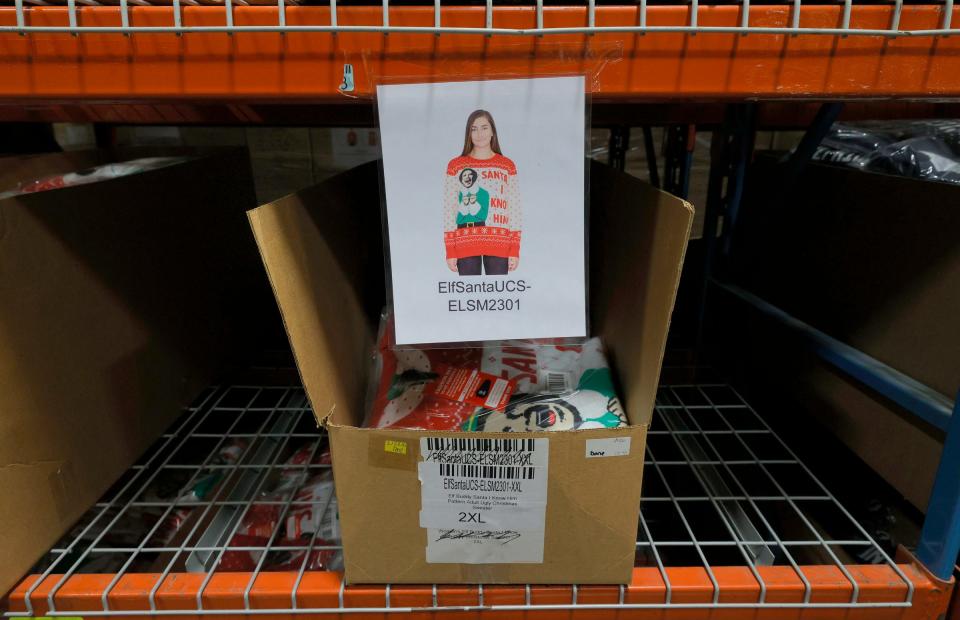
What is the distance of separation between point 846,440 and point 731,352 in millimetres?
326

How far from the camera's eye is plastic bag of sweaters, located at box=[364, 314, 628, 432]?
581 millimetres

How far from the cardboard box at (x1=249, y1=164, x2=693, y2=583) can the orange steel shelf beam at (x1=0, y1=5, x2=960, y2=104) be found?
0.11 meters

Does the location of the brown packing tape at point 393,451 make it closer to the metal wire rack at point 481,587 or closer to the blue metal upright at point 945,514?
the metal wire rack at point 481,587

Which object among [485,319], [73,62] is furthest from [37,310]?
[485,319]

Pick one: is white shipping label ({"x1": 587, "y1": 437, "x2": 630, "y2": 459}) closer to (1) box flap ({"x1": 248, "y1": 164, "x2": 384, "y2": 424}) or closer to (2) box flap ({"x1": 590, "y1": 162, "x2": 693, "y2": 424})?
→ (2) box flap ({"x1": 590, "y1": 162, "x2": 693, "y2": 424})

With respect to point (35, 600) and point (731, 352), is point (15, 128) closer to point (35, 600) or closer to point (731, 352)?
point (35, 600)

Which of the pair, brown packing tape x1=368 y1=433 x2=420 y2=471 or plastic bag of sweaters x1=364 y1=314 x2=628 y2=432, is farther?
plastic bag of sweaters x1=364 y1=314 x2=628 y2=432

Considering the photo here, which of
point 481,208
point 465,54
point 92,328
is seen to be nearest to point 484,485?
point 481,208

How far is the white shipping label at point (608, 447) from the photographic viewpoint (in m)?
0.46

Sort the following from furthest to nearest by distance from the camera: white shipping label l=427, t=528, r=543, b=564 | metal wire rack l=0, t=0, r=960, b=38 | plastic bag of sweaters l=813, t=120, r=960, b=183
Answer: plastic bag of sweaters l=813, t=120, r=960, b=183 < white shipping label l=427, t=528, r=543, b=564 < metal wire rack l=0, t=0, r=960, b=38

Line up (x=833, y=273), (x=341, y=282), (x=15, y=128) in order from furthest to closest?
(x=15, y=128), (x=833, y=273), (x=341, y=282)

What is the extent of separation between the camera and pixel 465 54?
43 centimetres

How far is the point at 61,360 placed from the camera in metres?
0.57

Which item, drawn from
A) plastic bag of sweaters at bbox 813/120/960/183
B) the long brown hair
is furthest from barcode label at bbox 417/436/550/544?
plastic bag of sweaters at bbox 813/120/960/183
